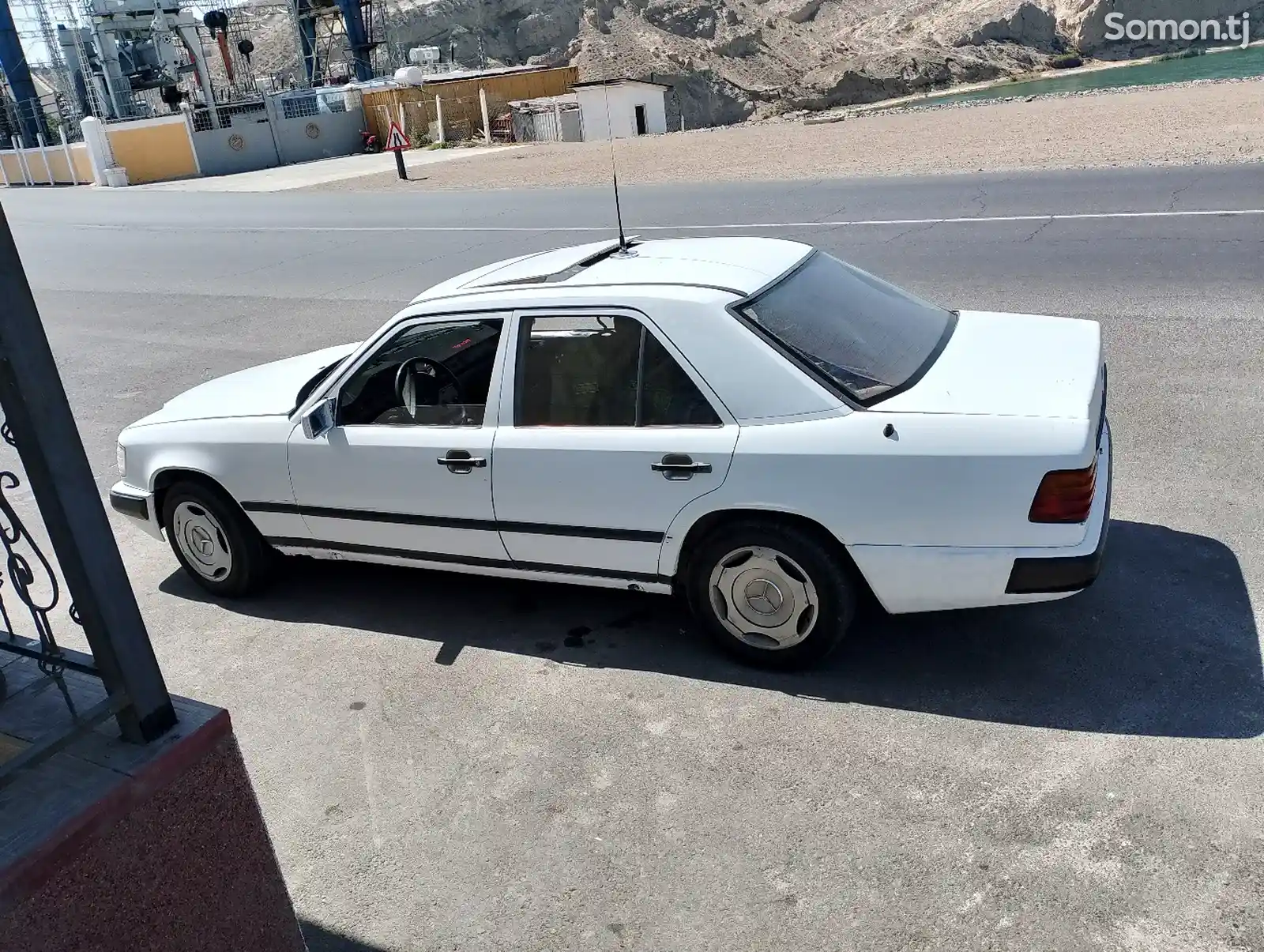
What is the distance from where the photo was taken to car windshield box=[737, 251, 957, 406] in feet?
13.6

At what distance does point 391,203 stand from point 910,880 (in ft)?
74.4

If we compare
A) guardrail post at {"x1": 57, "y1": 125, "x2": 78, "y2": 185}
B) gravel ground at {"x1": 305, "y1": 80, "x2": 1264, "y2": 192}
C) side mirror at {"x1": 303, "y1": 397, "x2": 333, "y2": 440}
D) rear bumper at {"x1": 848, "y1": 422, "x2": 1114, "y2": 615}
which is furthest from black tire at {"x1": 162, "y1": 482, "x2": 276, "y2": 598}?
guardrail post at {"x1": 57, "y1": 125, "x2": 78, "y2": 185}

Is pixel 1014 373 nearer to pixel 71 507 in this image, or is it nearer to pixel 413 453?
pixel 413 453

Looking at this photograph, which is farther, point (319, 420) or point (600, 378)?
point (319, 420)

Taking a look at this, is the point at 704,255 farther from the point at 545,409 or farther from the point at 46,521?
the point at 46,521

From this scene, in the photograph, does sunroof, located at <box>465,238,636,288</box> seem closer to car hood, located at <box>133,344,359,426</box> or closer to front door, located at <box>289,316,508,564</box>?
front door, located at <box>289,316,508,564</box>

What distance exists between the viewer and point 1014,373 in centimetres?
420

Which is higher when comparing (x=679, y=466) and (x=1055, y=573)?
(x=679, y=466)

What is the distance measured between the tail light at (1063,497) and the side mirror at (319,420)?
2985 millimetres

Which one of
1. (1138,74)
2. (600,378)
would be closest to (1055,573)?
(600,378)

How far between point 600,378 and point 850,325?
106 cm

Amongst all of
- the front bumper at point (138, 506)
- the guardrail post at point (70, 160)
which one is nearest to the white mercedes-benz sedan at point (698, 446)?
the front bumper at point (138, 506)

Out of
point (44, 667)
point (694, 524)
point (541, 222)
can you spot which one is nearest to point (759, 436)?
point (694, 524)

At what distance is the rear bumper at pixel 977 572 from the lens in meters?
3.73
